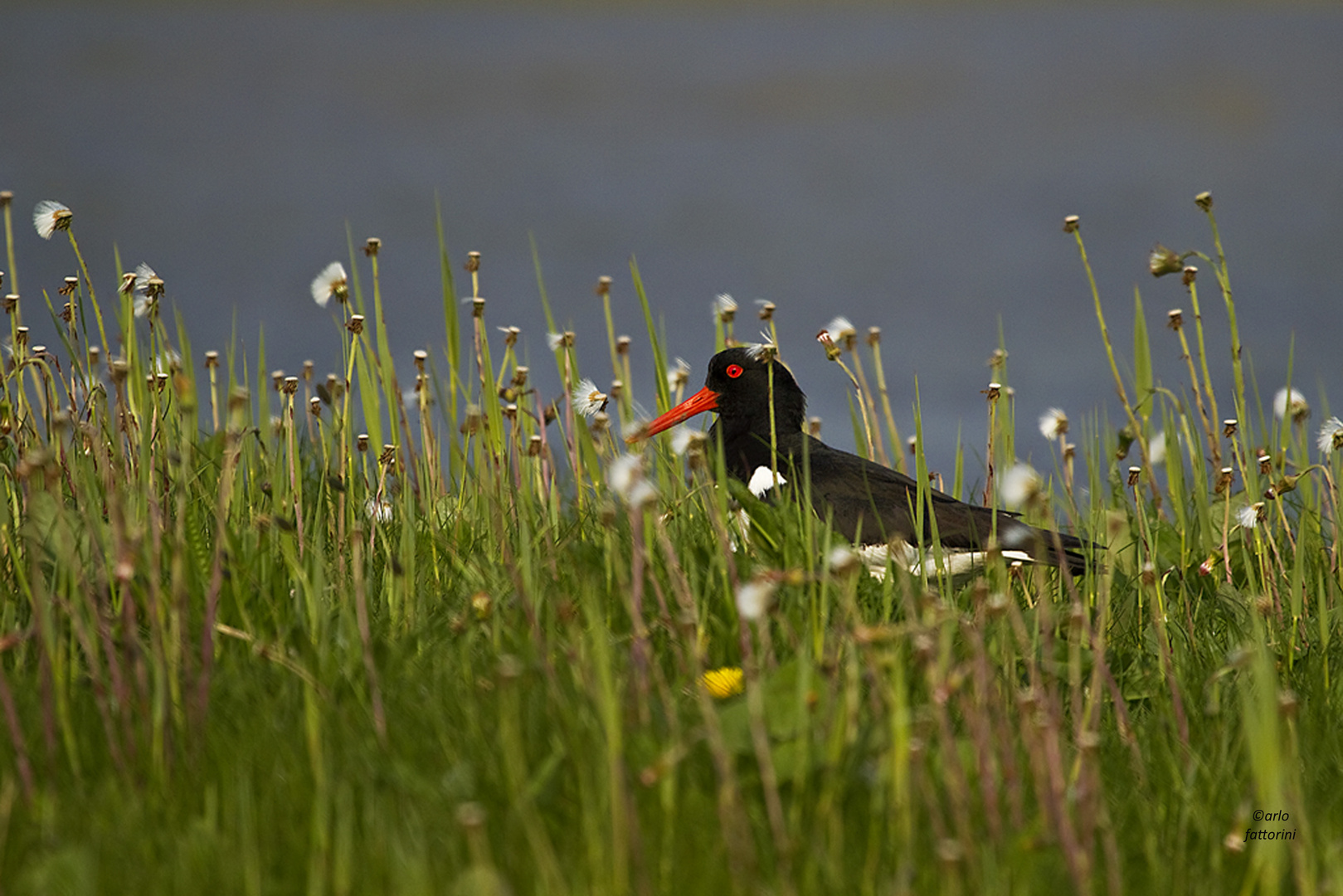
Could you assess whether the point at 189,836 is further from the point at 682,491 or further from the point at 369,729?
the point at 682,491

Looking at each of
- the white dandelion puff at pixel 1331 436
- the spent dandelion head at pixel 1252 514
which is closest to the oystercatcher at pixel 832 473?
the spent dandelion head at pixel 1252 514

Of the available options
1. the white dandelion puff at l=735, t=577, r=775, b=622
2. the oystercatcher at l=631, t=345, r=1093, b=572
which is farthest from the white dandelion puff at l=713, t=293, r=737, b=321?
the white dandelion puff at l=735, t=577, r=775, b=622

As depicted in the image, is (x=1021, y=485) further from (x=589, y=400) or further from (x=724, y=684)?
(x=589, y=400)

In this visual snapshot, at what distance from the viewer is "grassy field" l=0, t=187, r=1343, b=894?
2.30m

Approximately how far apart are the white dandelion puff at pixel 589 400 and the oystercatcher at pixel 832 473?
214mm

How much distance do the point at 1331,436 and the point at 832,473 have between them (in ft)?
5.95

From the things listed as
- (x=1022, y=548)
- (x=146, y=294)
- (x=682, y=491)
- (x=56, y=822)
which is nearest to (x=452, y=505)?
(x=682, y=491)

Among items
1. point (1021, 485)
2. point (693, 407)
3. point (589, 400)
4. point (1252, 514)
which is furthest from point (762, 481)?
point (1021, 485)

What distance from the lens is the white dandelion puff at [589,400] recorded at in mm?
4883

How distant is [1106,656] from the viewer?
3.80 m

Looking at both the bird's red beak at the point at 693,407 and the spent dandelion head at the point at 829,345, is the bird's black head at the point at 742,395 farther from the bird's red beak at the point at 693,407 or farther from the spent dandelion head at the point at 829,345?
the spent dandelion head at the point at 829,345

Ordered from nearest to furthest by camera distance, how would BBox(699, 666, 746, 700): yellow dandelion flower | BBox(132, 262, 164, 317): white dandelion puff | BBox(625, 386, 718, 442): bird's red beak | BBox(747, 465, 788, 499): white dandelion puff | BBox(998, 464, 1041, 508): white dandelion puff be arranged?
BBox(998, 464, 1041, 508): white dandelion puff < BBox(699, 666, 746, 700): yellow dandelion flower < BBox(132, 262, 164, 317): white dandelion puff < BBox(747, 465, 788, 499): white dandelion puff < BBox(625, 386, 718, 442): bird's red beak

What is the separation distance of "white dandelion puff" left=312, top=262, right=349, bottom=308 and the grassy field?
0.02 meters

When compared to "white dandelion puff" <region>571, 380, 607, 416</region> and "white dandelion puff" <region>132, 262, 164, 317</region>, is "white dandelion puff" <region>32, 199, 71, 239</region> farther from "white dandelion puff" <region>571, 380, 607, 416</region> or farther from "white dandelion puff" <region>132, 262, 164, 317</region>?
"white dandelion puff" <region>571, 380, 607, 416</region>
